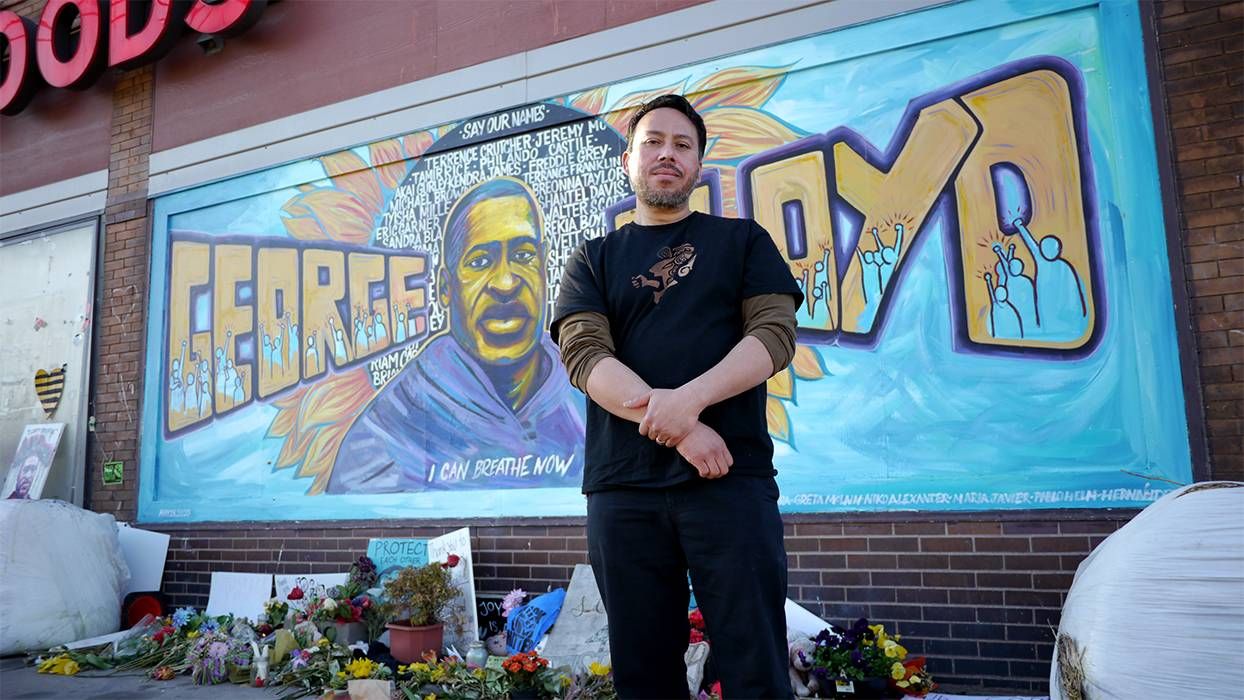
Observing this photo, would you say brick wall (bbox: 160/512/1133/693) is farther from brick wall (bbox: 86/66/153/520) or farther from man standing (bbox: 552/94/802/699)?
brick wall (bbox: 86/66/153/520)

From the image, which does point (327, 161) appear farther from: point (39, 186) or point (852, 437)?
point (852, 437)

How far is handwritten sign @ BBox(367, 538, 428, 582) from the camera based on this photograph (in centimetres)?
566

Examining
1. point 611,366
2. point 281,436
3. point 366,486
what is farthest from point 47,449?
point 611,366

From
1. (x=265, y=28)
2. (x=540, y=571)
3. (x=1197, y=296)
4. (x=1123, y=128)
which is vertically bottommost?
(x=540, y=571)

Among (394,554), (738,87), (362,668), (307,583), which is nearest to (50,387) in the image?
(307,583)

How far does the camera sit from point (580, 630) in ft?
Result: 15.4

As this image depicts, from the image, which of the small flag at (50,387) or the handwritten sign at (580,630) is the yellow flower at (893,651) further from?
the small flag at (50,387)

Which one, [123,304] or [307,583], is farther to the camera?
[123,304]

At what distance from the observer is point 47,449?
292 inches

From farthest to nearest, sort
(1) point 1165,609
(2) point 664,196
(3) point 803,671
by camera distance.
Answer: (3) point 803,671
(1) point 1165,609
(2) point 664,196

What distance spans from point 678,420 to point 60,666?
5195mm

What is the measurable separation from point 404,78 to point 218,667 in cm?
418

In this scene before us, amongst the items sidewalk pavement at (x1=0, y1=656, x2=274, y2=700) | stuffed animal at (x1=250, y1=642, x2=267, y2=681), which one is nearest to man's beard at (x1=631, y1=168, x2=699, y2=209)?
sidewalk pavement at (x1=0, y1=656, x2=274, y2=700)

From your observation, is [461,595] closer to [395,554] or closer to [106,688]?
[395,554]
